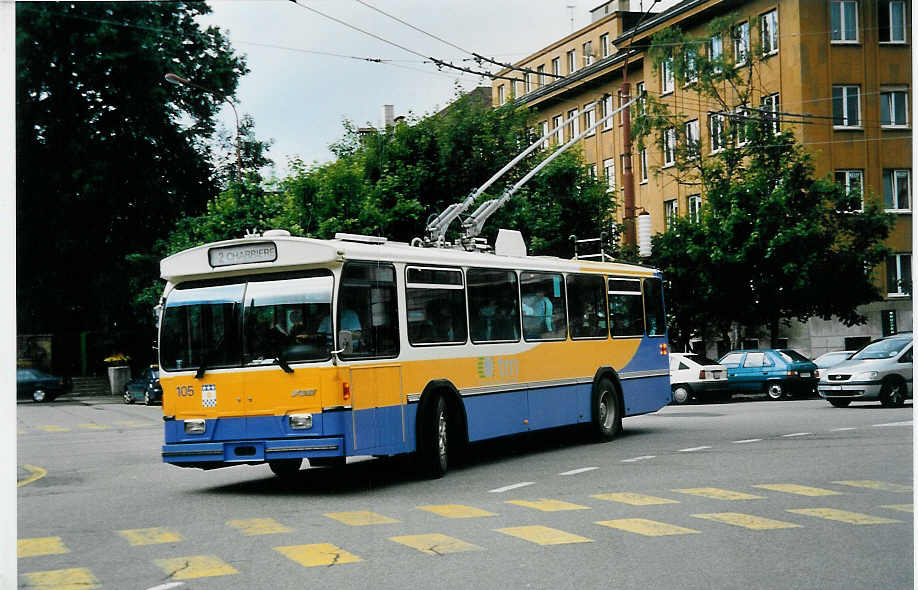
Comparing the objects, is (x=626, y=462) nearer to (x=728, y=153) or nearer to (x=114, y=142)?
(x=728, y=153)

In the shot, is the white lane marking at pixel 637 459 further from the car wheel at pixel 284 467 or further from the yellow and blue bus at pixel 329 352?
the car wheel at pixel 284 467

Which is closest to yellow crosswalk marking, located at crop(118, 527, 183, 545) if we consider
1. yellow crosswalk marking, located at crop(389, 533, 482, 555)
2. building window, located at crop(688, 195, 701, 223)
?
yellow crosswalk marking, located at crop(389, 533, 482, 555)

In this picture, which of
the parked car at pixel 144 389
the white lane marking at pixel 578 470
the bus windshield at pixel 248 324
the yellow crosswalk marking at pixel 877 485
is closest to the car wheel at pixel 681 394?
the white lane marking at pixel 578 470

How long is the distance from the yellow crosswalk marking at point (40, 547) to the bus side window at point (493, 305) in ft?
21.0

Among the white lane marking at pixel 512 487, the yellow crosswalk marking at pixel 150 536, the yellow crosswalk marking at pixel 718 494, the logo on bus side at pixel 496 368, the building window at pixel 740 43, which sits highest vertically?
the building window at pixel 740 43

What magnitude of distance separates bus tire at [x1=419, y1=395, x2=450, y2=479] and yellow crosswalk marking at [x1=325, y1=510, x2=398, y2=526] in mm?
2596

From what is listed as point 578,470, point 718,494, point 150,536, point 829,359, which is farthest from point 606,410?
Result: point 829,359

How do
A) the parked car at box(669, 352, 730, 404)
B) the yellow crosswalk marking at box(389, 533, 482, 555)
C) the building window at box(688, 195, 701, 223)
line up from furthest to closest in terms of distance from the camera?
the building window at box(688, 195, 701, 223), the parked car at box(669, 352, 730, 404), the yellow crosswalk marking at box(389, 533, 482, 555)

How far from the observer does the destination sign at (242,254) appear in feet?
42.1

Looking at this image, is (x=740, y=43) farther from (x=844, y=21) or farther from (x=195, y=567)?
(x=195, y=567)

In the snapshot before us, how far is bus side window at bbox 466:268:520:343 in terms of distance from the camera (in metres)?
15.2

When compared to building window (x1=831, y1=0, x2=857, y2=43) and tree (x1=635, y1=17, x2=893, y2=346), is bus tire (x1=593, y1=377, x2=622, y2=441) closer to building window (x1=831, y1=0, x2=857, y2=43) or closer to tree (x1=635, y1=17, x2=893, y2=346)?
building window (x1=831, y1=0, x2=857, y2=43)

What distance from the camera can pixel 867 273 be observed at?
35062 mm

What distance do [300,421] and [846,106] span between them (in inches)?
831
